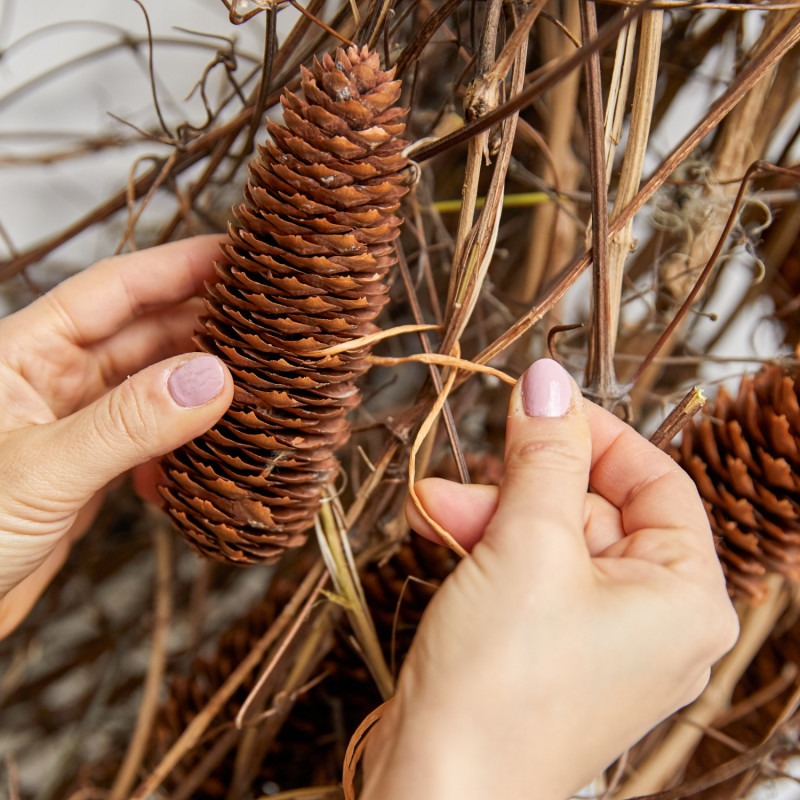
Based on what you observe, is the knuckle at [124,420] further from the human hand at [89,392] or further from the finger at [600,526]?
the finger at [600,526]

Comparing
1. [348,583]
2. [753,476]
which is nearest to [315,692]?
[348,583]

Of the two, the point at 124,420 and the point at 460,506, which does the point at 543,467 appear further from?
the point at 124,420

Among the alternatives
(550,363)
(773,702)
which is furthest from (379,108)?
(773,702)

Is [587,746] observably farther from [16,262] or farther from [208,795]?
[16,262]

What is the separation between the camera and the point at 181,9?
0.79m

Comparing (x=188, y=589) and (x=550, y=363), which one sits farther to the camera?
(x=188, y=589)

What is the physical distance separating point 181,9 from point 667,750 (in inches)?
37.5

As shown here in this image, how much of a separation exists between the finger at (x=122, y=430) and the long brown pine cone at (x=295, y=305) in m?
0.02

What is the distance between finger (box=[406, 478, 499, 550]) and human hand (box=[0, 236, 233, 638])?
14 cm

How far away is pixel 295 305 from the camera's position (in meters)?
0.38

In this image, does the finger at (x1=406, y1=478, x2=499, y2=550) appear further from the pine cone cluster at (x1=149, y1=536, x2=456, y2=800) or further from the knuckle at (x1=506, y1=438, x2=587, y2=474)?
the pine cone cluster at (x1=149, y1=536, x2=456, y2=800)

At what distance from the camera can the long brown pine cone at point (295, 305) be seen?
351 millimetres

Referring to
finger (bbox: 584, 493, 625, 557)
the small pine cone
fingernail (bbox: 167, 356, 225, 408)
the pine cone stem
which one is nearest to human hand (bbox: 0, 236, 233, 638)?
fingernail (bbox: 167, 356, 225, 408)

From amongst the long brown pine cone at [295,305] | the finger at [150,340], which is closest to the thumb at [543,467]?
the long brown pine cone at [295,305]
